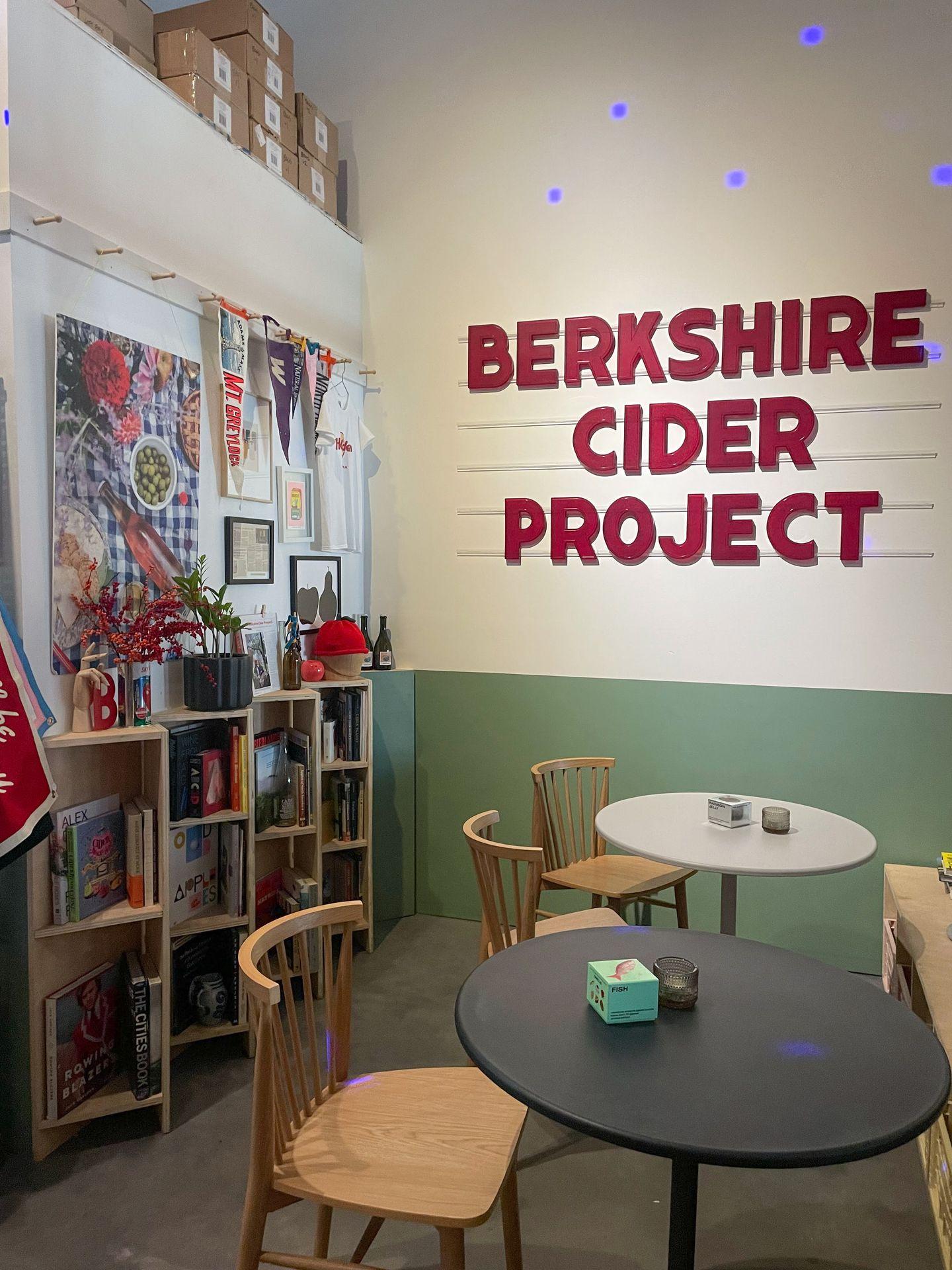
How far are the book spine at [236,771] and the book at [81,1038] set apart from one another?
0.57 m

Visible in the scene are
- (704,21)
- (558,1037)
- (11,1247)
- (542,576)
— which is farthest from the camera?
(542,576)

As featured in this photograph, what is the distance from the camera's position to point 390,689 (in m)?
4.00

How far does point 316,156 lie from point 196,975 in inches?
127

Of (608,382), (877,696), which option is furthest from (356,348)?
(877,696)

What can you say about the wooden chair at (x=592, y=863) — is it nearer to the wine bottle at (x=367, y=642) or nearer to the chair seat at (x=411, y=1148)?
the wine bottle at (x=367, y=642)

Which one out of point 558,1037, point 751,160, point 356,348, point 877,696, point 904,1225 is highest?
point 751,160

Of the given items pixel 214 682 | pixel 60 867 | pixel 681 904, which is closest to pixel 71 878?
pixel 60 867

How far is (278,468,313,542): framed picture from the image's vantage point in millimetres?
3555

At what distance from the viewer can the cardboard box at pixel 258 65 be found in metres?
3.34

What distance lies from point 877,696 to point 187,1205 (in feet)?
9.25

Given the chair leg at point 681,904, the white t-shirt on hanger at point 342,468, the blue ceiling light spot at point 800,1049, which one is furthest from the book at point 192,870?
the blue ceiling light spot at point 800,1049

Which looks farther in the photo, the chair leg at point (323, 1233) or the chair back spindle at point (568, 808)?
the chair back spindle at point (568, 808)

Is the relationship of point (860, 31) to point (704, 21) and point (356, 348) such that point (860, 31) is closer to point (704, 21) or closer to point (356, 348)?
point (704, 21)

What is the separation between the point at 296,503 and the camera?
3648 millimetres
